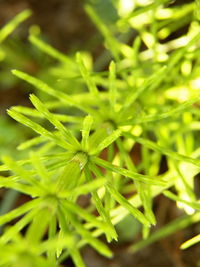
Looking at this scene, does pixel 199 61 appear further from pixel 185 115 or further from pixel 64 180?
pixel 64 180

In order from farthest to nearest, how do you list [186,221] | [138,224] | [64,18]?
[64,18]
[138,224]
[186,221]

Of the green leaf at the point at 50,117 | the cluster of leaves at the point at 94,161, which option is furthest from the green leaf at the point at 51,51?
the green leaf at the point at 50,117

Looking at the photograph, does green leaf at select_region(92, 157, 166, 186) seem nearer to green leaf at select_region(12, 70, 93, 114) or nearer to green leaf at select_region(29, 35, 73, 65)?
green leaf at select_region(12, 70, 93, 114)

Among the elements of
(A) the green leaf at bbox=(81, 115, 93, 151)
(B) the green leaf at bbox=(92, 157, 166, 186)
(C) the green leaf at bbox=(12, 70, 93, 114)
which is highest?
(C) the green leaf at bbox=(12, 70, 93, 114)

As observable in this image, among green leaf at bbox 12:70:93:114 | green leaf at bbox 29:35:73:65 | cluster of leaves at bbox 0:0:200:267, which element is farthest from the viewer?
green leaf at bbox 29:35:73:65

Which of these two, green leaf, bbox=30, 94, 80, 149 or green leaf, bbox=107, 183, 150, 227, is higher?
green leaf, bbox=30, 94, 80, 149

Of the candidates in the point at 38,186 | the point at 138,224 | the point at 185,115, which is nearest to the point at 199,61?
the point at 185,115

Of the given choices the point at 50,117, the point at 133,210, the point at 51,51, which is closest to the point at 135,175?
the point at 133,210

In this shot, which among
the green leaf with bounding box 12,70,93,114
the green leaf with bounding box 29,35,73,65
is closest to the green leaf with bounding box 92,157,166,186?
the green leaf with bounding box 12,70,93,114

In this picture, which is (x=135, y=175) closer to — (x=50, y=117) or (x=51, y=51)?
(x=50, y=117)

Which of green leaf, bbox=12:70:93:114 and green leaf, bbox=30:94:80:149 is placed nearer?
green leaf, bbox=30:94:80:149

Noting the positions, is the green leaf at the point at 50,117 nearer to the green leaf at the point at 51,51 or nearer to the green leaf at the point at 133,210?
the green leaf at the point at 133,210
